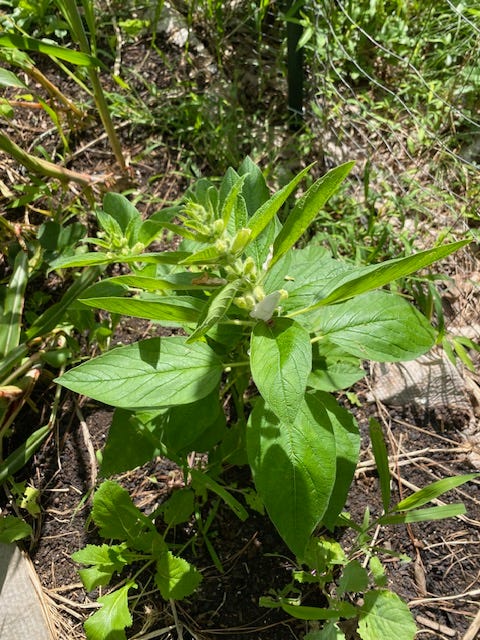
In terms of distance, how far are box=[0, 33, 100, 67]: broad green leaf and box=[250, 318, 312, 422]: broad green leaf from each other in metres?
1.28

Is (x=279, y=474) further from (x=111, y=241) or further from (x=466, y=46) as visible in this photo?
(x=466, y=46)

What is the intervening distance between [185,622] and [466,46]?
278 cm

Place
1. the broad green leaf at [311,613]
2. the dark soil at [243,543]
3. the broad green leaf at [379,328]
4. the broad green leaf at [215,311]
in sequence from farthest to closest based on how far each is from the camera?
1. the dark soil at [243,543]
2. the broad green leaf at [311,613]
3. the broad green leaf at [379,328]
4. the broad green leaf at [215,311]

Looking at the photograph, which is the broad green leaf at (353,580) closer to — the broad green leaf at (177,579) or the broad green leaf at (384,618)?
the broad green leaf at (384,618)

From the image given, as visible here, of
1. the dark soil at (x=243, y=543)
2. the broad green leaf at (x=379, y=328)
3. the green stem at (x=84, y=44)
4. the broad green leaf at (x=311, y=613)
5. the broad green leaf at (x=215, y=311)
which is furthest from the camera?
the green stem at (x=84, y=44)

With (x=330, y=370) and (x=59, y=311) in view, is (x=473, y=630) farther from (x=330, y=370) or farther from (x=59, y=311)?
(x=59, y=311)

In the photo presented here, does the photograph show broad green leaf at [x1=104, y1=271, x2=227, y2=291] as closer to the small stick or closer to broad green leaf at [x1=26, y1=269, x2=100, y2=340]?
broad green leaf at [x1=26, y1=269, x2=100, y2=340]

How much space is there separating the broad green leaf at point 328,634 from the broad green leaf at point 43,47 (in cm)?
201

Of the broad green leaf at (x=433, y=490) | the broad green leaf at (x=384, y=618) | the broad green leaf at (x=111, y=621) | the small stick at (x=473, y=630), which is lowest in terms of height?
the small stick at (x=473, y=630)

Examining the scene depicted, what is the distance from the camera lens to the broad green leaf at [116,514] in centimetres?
172

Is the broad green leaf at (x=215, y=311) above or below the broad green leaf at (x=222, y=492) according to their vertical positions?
above

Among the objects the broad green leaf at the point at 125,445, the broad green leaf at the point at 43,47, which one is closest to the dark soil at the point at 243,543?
the broad green leaf at the point at 125,445

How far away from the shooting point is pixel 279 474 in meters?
1.30

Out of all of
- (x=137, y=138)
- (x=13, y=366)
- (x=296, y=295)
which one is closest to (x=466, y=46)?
(x=137, y=138)
